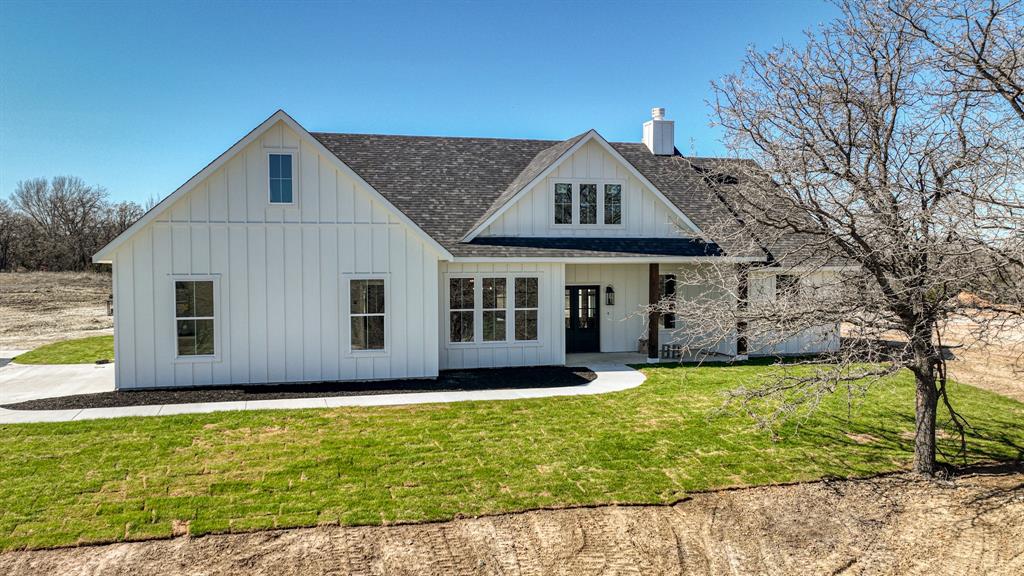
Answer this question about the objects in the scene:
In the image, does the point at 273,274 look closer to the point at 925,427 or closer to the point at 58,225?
the point at 925,427

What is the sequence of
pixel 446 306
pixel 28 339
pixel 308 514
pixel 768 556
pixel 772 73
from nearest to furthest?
pixel 768 556 < pixel 308 514 < pixel 772 73 < pixel 446 306 < pixel 28 339

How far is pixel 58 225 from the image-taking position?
183ft

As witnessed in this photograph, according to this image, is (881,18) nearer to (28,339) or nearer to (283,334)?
(283,334)

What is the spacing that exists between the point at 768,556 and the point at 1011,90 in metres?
5.64

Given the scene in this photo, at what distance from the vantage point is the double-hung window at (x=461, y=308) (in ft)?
54.2

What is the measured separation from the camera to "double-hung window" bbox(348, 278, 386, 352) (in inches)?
572

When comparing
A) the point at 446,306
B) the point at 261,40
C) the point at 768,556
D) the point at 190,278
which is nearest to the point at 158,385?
the point at 190,278

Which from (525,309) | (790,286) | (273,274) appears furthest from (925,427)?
(273,274)

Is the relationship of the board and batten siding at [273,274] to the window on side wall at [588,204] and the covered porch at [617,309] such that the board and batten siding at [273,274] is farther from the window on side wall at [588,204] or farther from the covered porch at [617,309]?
the covered porch at [617,309]

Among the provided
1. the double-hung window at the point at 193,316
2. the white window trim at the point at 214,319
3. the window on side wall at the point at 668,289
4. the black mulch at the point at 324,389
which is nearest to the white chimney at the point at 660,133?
the window on side wall at the point at 668,289

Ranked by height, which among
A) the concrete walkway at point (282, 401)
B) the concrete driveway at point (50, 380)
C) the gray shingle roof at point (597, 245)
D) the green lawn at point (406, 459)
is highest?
the gray shingle roof at point (597, 245)

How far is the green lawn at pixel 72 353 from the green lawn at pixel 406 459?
8130 mm

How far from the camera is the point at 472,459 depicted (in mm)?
9336

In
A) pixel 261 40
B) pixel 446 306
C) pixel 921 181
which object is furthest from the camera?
pixel 261 40
